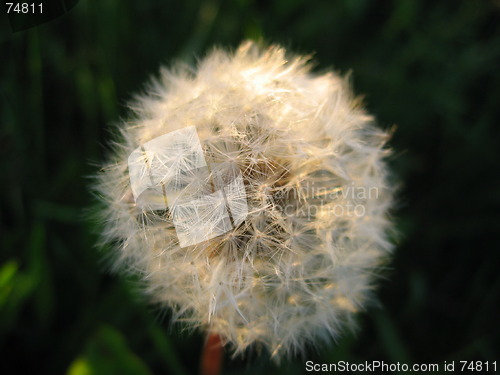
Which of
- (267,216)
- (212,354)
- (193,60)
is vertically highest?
(193,60)

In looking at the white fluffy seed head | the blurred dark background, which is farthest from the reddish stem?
the blurred dark background

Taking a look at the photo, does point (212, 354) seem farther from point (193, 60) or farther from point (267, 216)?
point (193, 60)

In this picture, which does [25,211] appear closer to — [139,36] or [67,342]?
[67,342]

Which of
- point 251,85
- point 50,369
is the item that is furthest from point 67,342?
point 251,85

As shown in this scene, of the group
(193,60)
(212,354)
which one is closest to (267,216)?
(212,354)

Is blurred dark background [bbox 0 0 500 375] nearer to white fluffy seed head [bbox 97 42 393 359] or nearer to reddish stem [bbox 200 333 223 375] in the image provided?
reddish stem [bbox 200 333 223 375]
